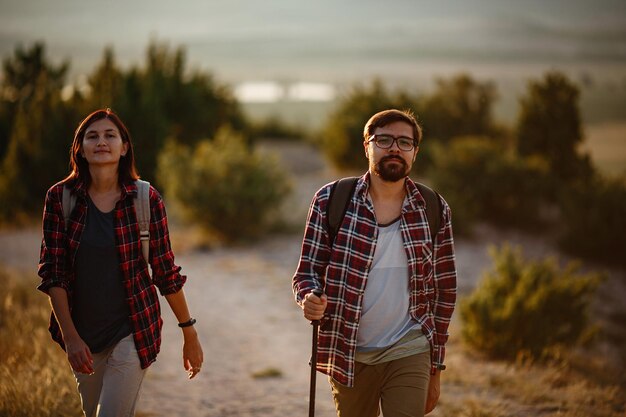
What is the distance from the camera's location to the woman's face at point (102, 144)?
10.5 ft

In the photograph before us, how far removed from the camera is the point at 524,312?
7348 mm

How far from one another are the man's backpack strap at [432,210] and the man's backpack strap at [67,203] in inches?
66.3

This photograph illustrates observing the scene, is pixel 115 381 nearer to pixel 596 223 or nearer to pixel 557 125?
pixel 596 223

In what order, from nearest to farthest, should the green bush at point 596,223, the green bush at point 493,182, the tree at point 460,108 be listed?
the green bush at point 596,223, the green bush at point 493,182, the tree at point 460,108

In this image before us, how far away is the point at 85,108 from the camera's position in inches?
663

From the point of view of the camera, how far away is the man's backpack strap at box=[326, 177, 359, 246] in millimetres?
3250

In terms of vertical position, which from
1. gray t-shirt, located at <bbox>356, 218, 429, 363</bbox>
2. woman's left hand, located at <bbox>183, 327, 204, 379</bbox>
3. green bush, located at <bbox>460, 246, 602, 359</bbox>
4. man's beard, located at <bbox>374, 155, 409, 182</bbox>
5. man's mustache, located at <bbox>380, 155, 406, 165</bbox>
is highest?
man's mustache, located at <bbox>380, 155, 406, 165</bbox>

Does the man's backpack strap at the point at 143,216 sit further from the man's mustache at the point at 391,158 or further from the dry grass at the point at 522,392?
the dry grass at the point at 522,392

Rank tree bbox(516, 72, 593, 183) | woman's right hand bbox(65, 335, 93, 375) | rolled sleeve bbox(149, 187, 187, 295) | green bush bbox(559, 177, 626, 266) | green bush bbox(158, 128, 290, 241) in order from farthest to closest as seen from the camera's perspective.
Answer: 1. tree bbox(516, 72, 593, 183)
2. green bush bbox(559, 177, 626, 266)
3. green bush bbox(158, 128, 290, 241)
4. rolled sleeve bbox(149, 187, 187, 295)
5. woman's right hand bbox(65, 335, 93, 375)

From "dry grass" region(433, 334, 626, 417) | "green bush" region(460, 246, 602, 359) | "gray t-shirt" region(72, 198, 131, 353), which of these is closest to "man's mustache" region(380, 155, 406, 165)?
"gray t-shirt" region(72, 198, 131, 353)

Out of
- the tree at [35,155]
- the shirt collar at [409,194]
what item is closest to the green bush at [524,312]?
the shirt collar at [409,194]

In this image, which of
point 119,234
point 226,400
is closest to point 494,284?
point 226,400

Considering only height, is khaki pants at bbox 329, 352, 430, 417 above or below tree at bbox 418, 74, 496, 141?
below

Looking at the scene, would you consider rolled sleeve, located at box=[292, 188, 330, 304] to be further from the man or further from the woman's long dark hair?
the woman's long dark hair
